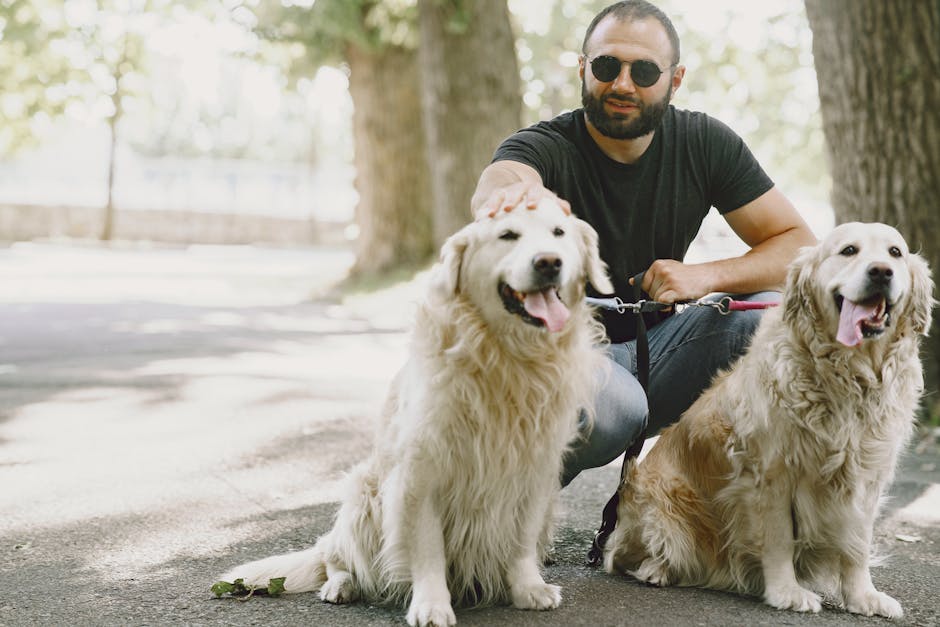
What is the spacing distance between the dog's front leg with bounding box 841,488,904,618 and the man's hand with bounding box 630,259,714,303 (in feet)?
3.50

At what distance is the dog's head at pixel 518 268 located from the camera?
308 centimetres

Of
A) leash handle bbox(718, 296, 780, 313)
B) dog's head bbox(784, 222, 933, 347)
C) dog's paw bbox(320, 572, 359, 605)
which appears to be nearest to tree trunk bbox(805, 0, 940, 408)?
leash handle bbox(718, 296, 780, 313)

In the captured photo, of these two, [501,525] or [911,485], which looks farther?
[911,485]

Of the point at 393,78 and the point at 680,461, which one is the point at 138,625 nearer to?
the point at 680,461

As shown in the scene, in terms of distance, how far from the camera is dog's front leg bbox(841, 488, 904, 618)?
3.37 meters

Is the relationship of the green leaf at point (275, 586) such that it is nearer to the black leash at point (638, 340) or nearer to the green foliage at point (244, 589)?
the green foliage at point (244, 589)

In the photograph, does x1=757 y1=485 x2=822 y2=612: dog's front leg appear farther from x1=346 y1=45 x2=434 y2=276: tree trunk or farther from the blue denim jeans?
x1=346 y1=45 x2=434 y2=276: tree trunk

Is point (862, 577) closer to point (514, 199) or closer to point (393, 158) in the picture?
point (514, 199)

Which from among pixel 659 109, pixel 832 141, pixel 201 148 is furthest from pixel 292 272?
pixel 201 148

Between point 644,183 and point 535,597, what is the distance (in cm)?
186

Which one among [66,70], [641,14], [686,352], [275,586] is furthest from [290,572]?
[66,70]

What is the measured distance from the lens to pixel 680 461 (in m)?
3.72

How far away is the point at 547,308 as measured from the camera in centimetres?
314

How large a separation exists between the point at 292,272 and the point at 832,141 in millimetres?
17413
